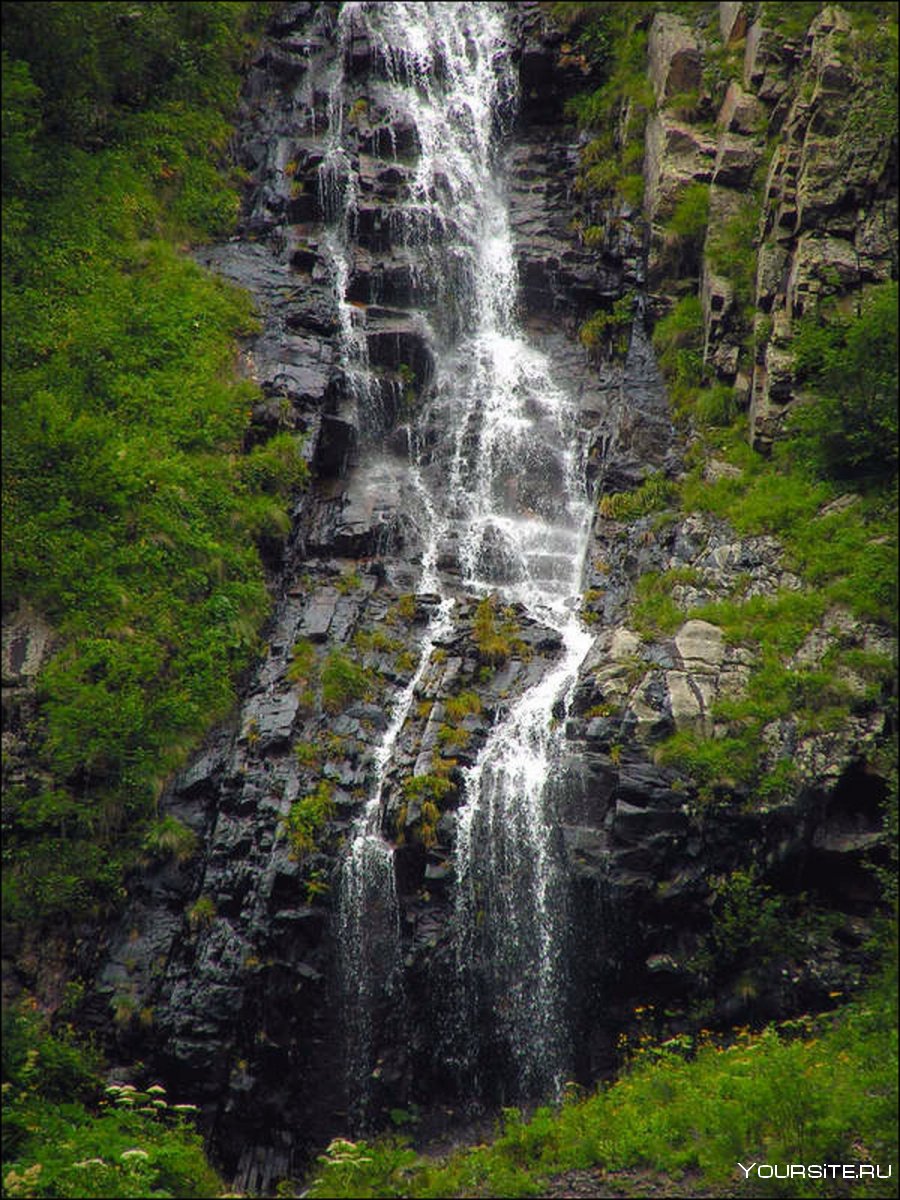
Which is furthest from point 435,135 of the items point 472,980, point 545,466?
point 472,980

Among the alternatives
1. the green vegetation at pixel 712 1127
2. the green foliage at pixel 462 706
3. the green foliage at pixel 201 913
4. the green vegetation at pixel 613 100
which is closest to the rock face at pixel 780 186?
the green vegetation at pixel 613 100

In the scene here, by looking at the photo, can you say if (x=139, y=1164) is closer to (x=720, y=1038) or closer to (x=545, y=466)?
(x=720, y=1038)

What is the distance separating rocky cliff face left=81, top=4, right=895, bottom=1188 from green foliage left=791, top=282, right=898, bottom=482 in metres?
0.98

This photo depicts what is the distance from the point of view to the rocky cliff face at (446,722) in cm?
1281

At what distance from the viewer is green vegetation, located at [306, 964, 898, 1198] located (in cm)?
965

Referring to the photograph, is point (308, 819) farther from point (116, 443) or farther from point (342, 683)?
point (116, 443)

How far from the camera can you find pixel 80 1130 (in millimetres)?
11047

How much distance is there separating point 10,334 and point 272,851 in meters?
10.6

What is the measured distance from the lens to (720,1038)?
12.6m

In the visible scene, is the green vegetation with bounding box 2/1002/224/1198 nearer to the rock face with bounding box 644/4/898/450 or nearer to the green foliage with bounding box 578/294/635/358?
the rock face with bounding box 644/4/898/450

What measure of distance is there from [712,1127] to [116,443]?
44.8 feet

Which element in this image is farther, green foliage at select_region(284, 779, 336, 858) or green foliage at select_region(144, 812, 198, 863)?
green foliage at select_region(144, 812, 198, 863)

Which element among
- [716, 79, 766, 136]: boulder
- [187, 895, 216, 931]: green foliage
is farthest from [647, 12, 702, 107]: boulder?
[187, 895, 216, 931]: green foliage

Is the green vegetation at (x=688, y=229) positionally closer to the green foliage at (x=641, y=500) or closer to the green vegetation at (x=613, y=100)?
the green vegetation at (x=613, y=100)
